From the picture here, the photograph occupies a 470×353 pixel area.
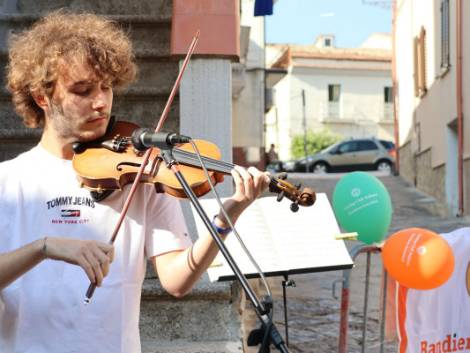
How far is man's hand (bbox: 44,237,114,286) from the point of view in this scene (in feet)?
5.03

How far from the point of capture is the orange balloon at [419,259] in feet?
9.41

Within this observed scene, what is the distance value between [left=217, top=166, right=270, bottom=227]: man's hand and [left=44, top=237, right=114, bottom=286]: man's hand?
1.08 feet

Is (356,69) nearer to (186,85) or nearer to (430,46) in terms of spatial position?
(430,46)

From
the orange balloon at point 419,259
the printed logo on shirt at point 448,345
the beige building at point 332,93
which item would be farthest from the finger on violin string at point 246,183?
the beige building at point 332,93

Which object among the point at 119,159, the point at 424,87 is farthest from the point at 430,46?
the point at 119,159

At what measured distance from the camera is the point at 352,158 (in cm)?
2597

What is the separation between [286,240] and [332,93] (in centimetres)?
3656

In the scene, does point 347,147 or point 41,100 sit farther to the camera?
point 347,147

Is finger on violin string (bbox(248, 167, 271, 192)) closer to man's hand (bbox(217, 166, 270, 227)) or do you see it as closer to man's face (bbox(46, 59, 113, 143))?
man's hand (bbox(217, 166, 270, 227))

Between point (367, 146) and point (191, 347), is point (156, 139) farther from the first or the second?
point (367, 146)

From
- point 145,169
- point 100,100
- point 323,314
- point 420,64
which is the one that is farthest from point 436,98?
point 100,100

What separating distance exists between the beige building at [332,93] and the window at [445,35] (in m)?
23.8

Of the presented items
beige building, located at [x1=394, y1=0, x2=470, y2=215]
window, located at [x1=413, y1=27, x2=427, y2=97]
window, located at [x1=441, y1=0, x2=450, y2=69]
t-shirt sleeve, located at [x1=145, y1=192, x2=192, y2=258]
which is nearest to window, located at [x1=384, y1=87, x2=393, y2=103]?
beige building, located at [x1=394, y1=0, x2=470, y2=215]

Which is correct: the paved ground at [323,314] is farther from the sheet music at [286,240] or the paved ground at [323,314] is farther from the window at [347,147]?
the window at [347,147]
